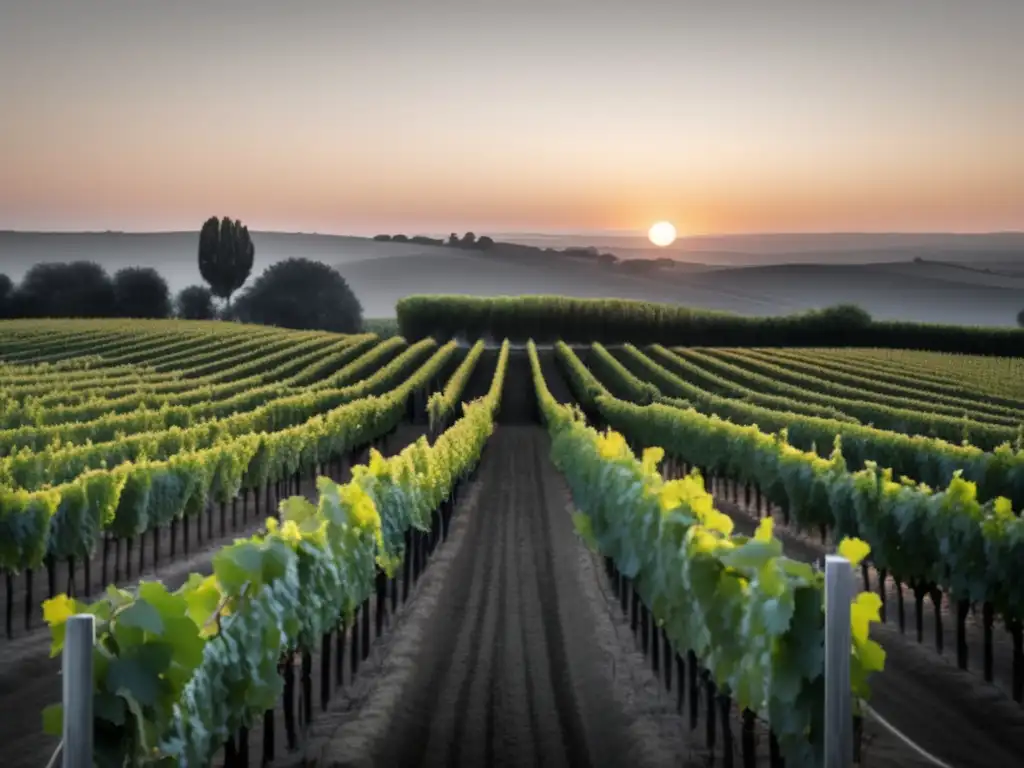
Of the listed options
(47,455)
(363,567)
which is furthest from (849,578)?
(47,455)

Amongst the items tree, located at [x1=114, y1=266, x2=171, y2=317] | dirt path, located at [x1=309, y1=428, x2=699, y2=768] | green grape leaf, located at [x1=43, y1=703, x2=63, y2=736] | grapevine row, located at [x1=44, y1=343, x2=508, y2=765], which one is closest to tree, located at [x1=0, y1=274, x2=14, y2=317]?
tree, located at [x1=114, y1=266, x2=171, y2=317]

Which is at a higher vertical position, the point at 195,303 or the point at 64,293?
the point at 64,293

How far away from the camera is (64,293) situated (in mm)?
111375

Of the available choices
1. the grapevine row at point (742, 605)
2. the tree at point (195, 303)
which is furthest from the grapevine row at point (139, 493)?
the tree at point (195, 303)

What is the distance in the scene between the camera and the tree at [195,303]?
397 feet

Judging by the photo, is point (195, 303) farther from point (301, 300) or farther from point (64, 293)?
point (64, 293)

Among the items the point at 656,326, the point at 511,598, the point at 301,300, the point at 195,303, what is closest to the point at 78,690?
the point at 511,598

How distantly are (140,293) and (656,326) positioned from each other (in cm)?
4997

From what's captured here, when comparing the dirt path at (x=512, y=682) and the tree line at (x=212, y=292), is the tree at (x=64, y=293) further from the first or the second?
the dirt path at (x=512, y=682)

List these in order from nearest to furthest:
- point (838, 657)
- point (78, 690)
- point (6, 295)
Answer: point (78, 690) < point (838, 657) < point (6, 295)

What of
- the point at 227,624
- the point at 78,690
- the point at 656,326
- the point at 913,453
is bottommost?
the point at 913,453

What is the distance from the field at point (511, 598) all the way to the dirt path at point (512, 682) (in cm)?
5

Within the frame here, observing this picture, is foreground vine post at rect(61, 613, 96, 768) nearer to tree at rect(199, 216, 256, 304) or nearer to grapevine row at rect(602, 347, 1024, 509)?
grapevine row at rect(602, 347, 1024, 509)

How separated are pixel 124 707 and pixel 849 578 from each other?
14.9 feet
